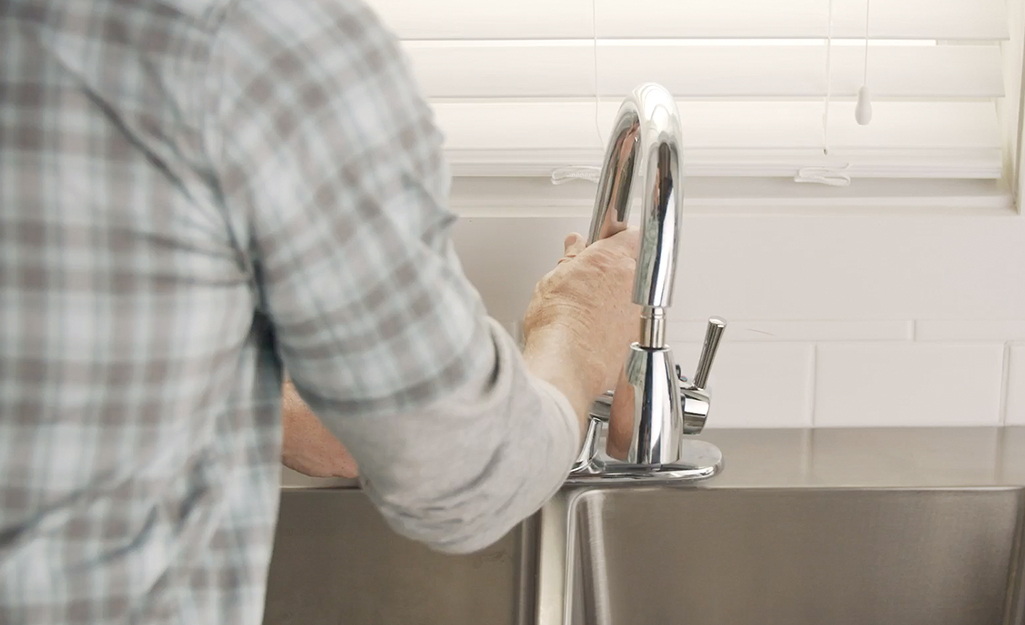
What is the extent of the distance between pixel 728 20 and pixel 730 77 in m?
0.06

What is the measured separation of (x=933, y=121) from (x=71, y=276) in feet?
3.09

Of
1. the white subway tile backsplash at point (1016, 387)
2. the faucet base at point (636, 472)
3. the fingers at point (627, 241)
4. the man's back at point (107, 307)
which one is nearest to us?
the man's back at point (107, 307)

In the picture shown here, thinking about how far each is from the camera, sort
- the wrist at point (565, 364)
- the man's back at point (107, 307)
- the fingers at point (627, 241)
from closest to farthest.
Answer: the man's back at point (107, 307)
the wrist at point (565, 364)
the fingers at point (627, 241)

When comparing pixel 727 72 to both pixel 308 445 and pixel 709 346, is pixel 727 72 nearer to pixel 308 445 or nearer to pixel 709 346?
pixel 709 346

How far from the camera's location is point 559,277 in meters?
0.83

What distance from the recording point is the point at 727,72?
1.04m

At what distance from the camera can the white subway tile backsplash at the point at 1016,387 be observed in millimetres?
1068

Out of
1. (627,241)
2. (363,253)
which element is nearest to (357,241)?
(363,253)

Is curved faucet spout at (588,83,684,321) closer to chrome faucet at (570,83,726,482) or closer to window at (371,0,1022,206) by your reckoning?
chrome faucet at (570,83,726,482)

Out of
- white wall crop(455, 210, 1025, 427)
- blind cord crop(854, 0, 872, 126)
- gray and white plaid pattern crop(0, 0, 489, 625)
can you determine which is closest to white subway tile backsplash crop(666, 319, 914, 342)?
white wall crop(455, 210, 1025, 427)

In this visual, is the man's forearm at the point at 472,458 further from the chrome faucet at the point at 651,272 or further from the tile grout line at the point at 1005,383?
the tile grout line at the point at 1005,383

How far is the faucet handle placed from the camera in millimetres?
871

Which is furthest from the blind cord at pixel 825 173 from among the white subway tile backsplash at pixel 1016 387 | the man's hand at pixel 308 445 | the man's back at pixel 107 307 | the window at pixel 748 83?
the man's back at pixel 107 307

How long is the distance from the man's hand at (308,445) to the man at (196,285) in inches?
15.0
